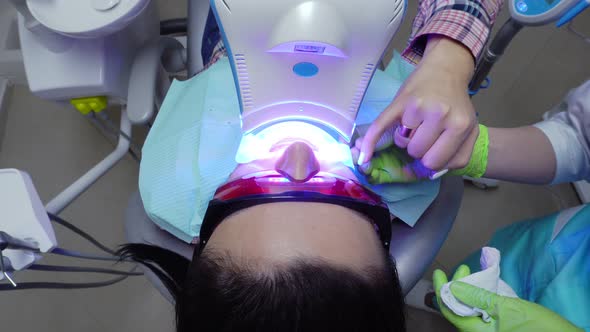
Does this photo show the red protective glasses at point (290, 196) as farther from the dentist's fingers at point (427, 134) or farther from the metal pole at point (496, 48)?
the metal pole at point (496, 48)

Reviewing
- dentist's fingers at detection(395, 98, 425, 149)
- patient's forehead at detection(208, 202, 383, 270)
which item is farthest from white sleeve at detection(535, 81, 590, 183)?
patient's forehead at detection(208, 202, 383, 270)

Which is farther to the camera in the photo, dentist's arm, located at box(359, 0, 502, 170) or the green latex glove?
the green latex glove

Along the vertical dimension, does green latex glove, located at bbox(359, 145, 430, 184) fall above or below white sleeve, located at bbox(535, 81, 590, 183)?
below

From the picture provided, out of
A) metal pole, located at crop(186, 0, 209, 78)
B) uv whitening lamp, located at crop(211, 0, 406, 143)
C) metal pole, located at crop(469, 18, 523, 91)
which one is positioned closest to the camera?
uv whitening lamp, located at crop(211, 0, 406, 143)

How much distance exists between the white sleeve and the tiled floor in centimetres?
82

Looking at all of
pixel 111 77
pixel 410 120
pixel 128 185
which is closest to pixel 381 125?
pixel 410 120

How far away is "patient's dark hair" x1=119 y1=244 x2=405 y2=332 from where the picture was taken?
525mm

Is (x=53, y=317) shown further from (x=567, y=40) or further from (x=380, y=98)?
(x=567, y=40)

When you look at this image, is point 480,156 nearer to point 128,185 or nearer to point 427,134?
point 427,134

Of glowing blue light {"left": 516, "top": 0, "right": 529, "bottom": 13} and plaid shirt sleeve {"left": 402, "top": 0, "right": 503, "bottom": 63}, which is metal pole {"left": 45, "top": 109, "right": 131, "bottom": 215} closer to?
plaid shirt sleeve {"left": 402, "top": 0, "right": 503, "bottom": 63}

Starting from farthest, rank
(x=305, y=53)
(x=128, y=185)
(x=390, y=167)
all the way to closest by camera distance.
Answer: (x=128, y=185), (x=390, y=167), (x=305, y=53)

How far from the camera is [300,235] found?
0.54 metres

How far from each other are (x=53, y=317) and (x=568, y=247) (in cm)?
165

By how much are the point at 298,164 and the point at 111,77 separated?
0.53 metres
